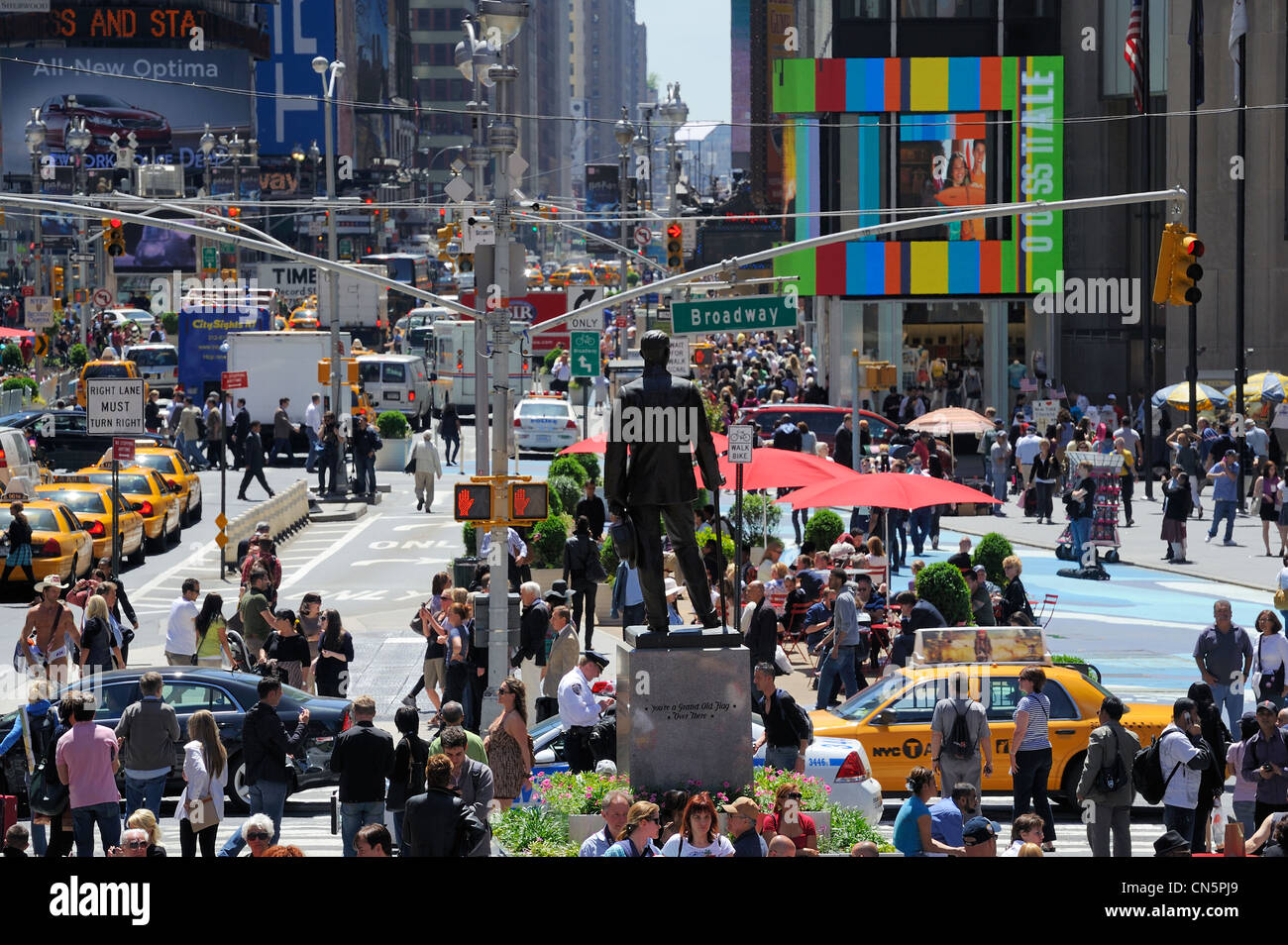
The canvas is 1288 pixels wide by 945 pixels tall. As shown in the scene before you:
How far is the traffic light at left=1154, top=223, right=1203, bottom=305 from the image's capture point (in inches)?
877

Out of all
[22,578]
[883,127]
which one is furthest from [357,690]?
[883,127]

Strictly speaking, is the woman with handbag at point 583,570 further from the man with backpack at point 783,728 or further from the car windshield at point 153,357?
the car windshield at point 153,357

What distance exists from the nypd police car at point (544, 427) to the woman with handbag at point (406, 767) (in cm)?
3393

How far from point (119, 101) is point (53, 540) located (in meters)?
99.9

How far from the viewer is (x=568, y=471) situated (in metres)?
31.9

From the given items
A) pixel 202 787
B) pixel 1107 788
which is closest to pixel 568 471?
pixel 202 787

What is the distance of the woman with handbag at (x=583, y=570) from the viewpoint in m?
23.7

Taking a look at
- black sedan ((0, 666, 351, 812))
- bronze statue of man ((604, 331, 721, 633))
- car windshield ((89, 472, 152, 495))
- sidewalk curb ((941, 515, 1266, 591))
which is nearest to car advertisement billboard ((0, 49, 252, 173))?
car windshield ((89, 472, 152, 495))

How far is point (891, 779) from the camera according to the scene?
16328 millimetres

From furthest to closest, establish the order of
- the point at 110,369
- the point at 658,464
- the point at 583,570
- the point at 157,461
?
the point at 110,369, the point at 157,461, the point at 583,570, the point at 658,464

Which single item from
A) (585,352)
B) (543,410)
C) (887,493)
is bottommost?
(887,493)

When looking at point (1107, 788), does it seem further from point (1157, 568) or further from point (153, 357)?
point (153, 357)

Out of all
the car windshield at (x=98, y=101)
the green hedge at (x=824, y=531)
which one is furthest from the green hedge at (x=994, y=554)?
the car windshield at (x=98, y=101)

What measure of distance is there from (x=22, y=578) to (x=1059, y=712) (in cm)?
1595
